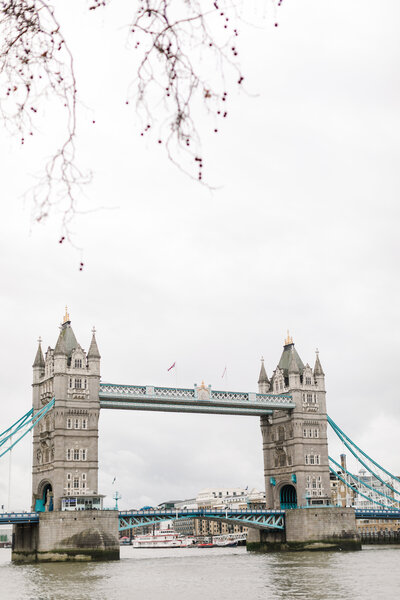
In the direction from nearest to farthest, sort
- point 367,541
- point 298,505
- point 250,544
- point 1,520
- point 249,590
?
point 249,590, point 1,520, point 298,505, point 250,544, point 367,541

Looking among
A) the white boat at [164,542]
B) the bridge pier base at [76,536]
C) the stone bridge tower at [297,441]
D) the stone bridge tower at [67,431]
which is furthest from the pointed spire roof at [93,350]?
the white boat at [164,542]

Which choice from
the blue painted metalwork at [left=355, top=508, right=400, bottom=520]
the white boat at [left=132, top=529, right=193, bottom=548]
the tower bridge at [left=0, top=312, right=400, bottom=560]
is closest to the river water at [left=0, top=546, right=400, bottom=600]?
the tower bridge at [left=0, top=312, right=400, bottom=560]

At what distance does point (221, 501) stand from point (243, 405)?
109607 mm

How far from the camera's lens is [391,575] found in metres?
39.1

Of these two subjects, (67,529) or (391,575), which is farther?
(67,529)

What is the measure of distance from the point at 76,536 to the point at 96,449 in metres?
8.16

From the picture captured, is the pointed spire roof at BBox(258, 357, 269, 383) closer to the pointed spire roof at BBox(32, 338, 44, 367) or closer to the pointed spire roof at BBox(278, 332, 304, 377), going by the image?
the pointed spire roof at BBox(278, 332, 304, 377)

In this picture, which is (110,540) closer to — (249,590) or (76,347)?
(76,347)

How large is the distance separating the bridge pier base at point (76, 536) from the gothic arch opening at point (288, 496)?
21.5m

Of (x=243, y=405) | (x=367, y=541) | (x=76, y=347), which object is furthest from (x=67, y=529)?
(x=367, y=541)

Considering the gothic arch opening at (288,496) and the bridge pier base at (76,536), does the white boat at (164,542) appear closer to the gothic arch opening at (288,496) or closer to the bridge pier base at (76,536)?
the gothic arch opening at (288,496)

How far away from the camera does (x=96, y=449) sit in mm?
64250

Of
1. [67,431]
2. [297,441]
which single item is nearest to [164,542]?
[297,441]

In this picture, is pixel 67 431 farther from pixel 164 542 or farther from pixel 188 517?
pixel 164 542
